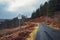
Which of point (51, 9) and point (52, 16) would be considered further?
point (52, 16)

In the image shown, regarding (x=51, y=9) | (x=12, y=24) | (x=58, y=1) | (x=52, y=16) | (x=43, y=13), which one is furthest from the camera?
(x=43, y=13)

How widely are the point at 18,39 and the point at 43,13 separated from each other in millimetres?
124937

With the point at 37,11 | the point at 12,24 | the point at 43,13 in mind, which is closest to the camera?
the point at 12,24

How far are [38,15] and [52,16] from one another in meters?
40.0

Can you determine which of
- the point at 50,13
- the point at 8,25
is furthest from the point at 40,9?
the point at 8,25

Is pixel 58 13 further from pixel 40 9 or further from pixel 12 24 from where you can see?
pixel 40 9

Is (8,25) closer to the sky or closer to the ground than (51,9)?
closer to the ground

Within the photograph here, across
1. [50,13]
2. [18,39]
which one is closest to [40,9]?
[50,13]

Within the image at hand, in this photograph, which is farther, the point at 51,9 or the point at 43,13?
the point at 43,13

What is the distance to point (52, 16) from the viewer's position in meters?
116

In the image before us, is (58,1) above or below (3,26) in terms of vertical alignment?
above

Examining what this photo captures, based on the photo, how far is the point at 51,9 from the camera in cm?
10775

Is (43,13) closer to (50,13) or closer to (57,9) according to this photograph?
(50,13)

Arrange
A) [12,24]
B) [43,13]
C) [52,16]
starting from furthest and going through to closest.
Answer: [43,13] < [52,16] < [12,24]
